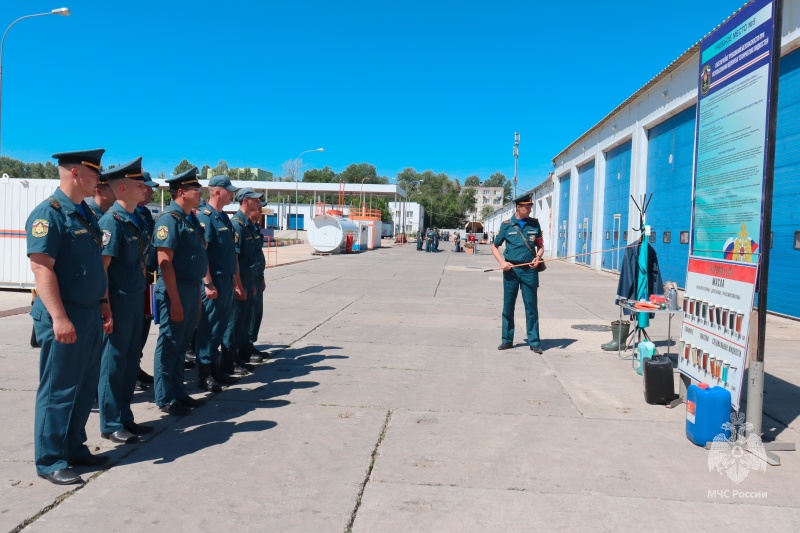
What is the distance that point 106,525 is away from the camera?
3.24 m

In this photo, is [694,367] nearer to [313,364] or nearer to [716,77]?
[716,77]

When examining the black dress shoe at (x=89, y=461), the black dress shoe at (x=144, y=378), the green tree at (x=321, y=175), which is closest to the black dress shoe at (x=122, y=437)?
the black dress shoe at (x=89, y=461)

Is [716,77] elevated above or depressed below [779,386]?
above

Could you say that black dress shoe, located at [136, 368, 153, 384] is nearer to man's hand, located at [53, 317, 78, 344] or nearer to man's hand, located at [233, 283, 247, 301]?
man's hand, located at [233, 283, 247, 301]

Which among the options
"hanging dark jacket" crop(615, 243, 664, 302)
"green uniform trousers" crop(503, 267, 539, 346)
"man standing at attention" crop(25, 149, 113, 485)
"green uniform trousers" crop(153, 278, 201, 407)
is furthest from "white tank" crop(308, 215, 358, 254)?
"man standing at attention" crop(25, 149, 113, 485)

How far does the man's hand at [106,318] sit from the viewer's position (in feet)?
13.6

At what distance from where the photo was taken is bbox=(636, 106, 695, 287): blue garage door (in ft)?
58.4

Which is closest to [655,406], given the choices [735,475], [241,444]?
[735,475]

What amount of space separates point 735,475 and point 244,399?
4009 millimetres

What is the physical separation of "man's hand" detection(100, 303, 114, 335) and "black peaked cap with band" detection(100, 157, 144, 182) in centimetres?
99

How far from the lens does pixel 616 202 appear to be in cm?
2531

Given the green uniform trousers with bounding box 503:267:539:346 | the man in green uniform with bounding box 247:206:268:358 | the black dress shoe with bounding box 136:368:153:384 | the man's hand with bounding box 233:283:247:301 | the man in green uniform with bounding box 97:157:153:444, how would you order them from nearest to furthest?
the man in green uniform with bounding box 97:157:153:444
the black dress shoe with bounding box 136:368:153:384
the man's hand with bounding box 233:283:247:301
the man in green uniform with bounding box 247:206:268:358
the green uniform trousers with bounding box 503:267:539:346

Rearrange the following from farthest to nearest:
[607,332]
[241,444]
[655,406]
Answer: [607,332] → [655,406] → [241,444]

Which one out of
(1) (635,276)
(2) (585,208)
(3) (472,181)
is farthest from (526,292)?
(3) (472,181)
